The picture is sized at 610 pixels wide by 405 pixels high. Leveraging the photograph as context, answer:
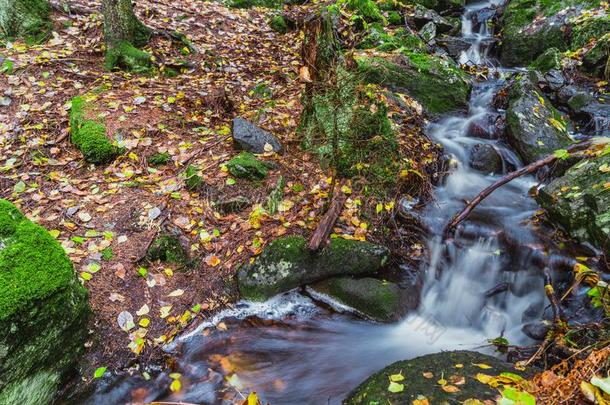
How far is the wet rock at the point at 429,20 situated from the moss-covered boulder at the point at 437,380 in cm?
915

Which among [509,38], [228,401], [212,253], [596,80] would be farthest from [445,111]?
[228,401]

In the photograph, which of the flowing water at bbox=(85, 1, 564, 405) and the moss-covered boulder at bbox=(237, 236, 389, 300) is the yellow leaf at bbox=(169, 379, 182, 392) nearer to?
the flowing water at bbox=(85, 1, 564, 405)

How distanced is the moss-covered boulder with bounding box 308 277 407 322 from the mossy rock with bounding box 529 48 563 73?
259 inches

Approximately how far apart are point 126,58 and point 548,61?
27.1ft

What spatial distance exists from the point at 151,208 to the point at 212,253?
3.18 feet

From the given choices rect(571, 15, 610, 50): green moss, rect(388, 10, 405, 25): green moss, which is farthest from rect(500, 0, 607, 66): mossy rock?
rect(388, 10, 405, 25): green moss

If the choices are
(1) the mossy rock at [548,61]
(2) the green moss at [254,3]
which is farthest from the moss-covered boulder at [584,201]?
(2) the green moss at [254,3]

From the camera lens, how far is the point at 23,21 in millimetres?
7652

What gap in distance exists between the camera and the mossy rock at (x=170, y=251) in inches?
179

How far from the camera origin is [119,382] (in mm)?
3658

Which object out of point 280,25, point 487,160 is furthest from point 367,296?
point 280,25

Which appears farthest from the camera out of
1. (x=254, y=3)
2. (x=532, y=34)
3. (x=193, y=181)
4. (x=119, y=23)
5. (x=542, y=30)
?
(x=254, y=3)

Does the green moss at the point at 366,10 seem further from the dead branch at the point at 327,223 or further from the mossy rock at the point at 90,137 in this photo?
the mossy rock at the point at 90,137

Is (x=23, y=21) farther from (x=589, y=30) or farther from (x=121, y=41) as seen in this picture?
(x=589, y=30)
